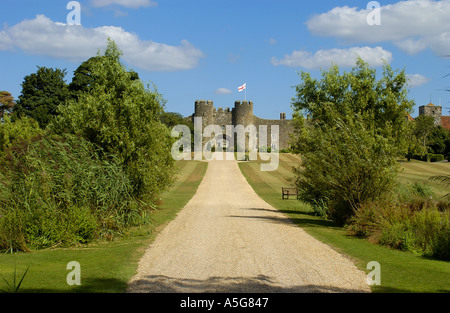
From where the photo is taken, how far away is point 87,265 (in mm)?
9891

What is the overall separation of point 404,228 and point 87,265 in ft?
28.7

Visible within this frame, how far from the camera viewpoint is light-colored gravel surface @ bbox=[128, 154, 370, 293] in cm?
808

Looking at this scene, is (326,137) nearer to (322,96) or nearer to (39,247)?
(322,96)

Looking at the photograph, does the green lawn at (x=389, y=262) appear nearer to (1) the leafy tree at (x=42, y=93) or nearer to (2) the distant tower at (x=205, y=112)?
(1) the leafy tree at (x=42, y=93)

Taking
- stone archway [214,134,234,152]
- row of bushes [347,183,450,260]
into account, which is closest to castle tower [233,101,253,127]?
stone archway [214,134,234,152]

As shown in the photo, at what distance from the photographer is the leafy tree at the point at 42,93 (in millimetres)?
50469

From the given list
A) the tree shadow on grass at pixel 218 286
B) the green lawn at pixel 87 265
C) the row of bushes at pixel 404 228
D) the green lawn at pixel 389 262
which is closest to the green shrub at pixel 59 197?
the green lawn at pixel 87 265

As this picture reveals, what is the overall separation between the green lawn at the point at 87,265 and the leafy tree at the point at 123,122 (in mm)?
2556

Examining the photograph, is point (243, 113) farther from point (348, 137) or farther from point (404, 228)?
point (404, 228)

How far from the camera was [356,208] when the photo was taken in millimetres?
17078

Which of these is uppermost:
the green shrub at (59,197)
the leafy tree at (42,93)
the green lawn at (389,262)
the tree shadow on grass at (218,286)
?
the leafy tree at (42,93)

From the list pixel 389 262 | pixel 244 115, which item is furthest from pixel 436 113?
pixel 389 262

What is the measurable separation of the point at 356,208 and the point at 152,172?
290 inches
